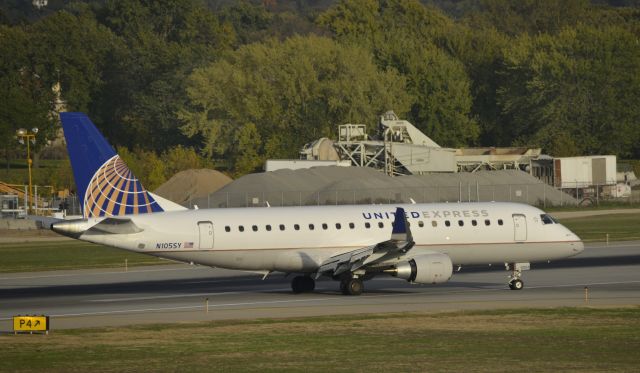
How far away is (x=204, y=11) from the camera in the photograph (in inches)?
7411

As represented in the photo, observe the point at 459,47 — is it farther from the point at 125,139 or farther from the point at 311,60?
the point at 125,139

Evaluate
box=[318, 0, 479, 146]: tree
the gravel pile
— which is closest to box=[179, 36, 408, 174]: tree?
box=[318, 0, 479, 146]: tree

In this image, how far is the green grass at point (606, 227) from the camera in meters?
77.0

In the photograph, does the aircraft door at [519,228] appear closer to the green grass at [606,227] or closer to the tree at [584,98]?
the green grass at [606,227]

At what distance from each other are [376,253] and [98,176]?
10.3m

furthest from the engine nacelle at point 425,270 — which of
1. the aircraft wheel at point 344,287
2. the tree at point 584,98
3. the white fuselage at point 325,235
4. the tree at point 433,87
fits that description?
the tree at point 433,87

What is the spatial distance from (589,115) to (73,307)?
9985cm

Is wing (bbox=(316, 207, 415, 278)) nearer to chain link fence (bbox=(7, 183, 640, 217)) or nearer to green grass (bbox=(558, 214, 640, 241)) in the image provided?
green grass (bbox=(558, 214, 640, 241))

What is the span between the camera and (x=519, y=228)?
163ft

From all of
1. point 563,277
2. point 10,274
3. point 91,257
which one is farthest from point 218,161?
point 563,277

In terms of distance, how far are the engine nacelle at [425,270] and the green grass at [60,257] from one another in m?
24.4

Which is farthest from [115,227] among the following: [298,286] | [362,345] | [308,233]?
[362,345]

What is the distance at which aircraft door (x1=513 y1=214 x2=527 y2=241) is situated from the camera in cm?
4947

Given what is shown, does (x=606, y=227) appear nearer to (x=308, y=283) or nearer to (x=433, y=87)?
(x=308, y=283)
